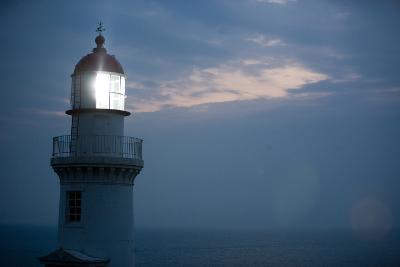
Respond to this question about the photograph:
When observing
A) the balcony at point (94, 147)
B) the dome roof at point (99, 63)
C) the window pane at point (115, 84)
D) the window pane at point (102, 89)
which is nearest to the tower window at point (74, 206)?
the balcony at point (94, 147)

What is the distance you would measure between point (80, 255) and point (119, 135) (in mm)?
3476

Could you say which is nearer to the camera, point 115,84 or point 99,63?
point 99,63

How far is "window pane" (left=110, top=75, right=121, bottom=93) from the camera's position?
15.9 meters

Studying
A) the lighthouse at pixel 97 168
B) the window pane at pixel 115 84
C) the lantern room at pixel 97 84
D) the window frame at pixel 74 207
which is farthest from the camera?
the window pane at pixel 115 84

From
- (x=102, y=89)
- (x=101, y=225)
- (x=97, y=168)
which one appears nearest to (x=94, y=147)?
(x=97, y=168)

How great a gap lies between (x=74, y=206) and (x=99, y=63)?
13.4 ft

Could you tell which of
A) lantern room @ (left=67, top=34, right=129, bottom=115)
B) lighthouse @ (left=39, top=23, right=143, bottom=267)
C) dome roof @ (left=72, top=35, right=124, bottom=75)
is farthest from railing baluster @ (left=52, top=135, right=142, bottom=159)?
dome roof @ (left=72, top=35, right=124, bottom=75)

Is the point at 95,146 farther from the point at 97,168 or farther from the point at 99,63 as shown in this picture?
the point at 99,63

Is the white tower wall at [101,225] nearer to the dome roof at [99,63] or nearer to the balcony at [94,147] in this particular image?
the balcony at [94,147]

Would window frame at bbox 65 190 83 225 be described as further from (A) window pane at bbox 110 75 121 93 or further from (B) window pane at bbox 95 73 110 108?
(A) window pane at bbox 110 75 121 93

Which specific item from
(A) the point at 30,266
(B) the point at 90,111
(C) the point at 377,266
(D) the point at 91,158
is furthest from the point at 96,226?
(C) the point at 377,266

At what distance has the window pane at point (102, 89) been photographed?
15.7m

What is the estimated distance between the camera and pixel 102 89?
15719 mm

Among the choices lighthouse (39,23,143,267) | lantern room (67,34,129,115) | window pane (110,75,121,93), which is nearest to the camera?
lighthouse (39,23,143,267)
